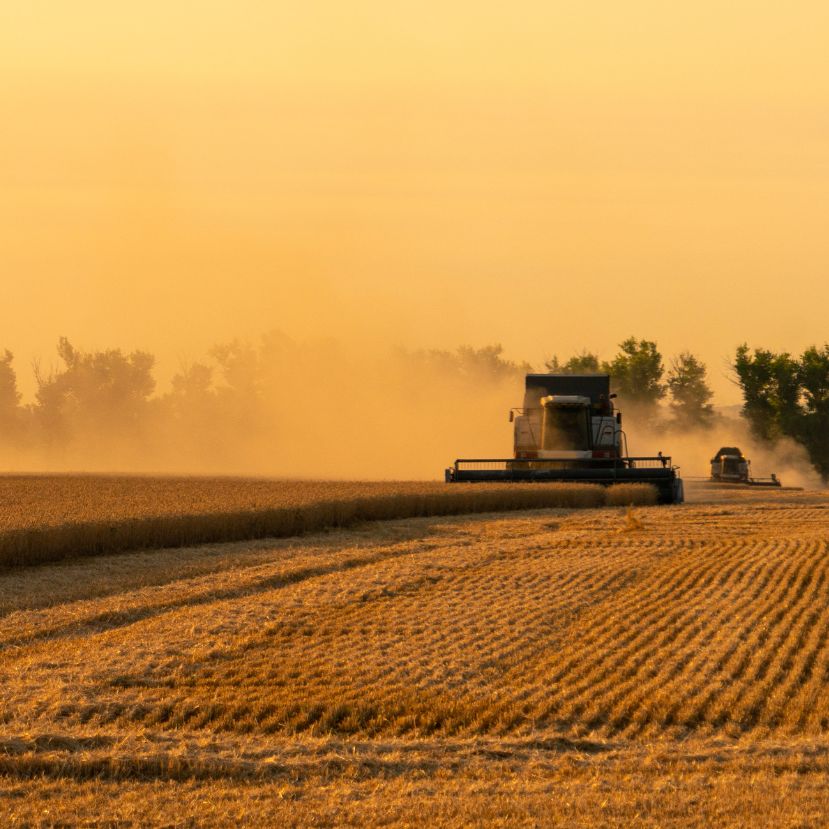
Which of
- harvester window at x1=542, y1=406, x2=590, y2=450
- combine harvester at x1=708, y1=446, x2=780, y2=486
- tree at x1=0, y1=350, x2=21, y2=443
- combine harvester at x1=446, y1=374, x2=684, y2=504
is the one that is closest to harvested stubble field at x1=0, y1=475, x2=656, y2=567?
combine harvester at x1=446, y1=374, x2=684, y2=504

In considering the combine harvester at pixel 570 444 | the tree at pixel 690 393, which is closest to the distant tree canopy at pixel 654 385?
the tree at pixel 690 393

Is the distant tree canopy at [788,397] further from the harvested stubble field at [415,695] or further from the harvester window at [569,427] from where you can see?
the harvested stubble field at [415,695]

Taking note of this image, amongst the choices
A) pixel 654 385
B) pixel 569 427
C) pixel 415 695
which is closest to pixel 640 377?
pixel 654 385

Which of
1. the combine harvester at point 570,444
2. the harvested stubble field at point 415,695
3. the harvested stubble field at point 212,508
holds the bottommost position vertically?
the harvested stubble field at point 415,695

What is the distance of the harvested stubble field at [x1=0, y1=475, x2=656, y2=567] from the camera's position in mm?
21828

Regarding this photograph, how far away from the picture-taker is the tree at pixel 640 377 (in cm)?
10419

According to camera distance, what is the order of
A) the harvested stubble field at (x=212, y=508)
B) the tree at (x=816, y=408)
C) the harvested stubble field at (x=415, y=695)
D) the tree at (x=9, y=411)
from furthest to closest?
the tree at (x=9, y=411), the tree at (x=816, y=408), the harvested stubble field at (x=212, y=508), the harvested stubble field at (x=415, y=695)

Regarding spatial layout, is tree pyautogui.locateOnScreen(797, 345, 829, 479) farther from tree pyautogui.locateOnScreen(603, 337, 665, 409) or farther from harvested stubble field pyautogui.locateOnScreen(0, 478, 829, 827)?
harvested stubble field pyautogui.locateOnScreen(0, 478, 829, 827)

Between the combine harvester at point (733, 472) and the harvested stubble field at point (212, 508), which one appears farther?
the combine harvester at point (733, 472)

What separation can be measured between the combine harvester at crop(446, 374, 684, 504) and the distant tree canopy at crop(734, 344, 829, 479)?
51.9 meters

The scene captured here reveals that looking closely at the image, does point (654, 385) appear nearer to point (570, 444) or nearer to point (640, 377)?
point (640, 377)

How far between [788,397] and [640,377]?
14.6 metres

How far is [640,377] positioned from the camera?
104 metres

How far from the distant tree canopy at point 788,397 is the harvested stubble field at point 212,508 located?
2136 inches
